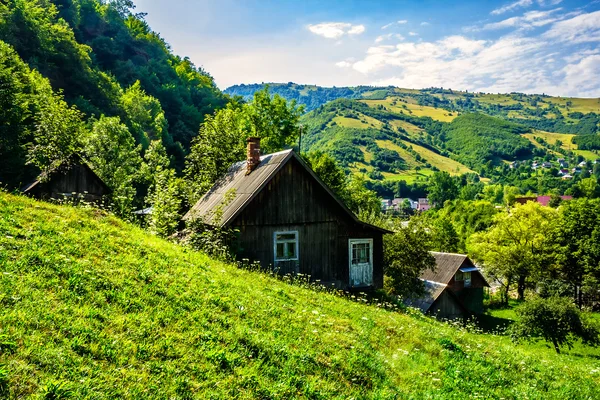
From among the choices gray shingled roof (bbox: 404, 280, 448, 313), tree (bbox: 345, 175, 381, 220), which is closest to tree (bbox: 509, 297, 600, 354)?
gray shingled roof (bbox: 404, 280, 448, 313)

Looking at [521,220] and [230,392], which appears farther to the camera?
[521,220]

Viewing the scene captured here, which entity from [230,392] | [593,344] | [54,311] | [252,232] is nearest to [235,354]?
[230,392]

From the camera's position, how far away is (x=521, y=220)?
186 feet

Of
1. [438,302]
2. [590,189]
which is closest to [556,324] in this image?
[438,302]

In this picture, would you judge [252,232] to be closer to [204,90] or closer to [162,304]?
[162,304]

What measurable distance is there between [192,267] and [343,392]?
621 centimetres

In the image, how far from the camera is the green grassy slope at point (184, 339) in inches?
207

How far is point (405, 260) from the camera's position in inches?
1391

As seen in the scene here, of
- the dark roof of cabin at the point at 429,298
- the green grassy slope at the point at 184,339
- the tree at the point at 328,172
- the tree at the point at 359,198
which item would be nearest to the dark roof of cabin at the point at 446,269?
the dark roof of cabin at the point at 429,298

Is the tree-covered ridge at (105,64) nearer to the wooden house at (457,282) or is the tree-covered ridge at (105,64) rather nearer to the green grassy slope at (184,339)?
the wooden house at (457,282)

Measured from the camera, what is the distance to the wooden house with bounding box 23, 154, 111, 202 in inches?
1084

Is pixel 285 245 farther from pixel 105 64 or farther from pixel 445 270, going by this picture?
pixel 105 64

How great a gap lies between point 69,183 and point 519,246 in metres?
54.3

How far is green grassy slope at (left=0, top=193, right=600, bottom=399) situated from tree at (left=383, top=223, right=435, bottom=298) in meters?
22.1
